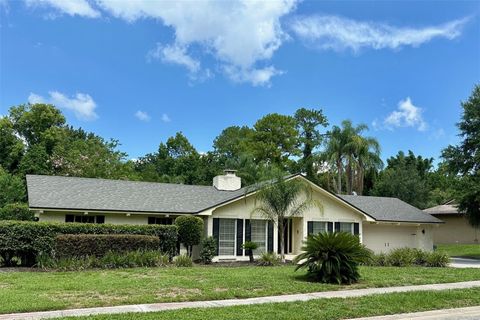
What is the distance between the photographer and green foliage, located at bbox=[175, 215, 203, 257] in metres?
21.0

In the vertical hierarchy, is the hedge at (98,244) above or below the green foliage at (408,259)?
above

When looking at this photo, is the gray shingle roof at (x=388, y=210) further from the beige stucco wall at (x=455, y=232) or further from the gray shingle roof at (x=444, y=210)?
the beige stucco wall at (x=455, y=232)

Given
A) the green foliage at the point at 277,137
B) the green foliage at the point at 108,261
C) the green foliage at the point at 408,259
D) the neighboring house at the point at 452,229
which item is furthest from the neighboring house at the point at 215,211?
the green foliage at the point at 277,137

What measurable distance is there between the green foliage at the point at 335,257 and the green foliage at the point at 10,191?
27218mm

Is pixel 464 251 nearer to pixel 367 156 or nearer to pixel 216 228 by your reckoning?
Result: pixel 367 156

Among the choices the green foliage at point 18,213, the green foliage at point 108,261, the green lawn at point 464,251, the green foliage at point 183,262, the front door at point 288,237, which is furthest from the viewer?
the green lawn at point 464,251

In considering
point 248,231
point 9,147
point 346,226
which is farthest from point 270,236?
point 9,147

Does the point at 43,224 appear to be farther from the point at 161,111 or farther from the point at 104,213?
the point at 161,111

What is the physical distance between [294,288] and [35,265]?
1062cm

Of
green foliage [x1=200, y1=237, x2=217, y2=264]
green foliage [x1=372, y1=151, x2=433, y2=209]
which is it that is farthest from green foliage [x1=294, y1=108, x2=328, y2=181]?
green foliage [x1=200, y1=237, x2=217, y2=264]

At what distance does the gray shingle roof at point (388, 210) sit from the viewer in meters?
27.8

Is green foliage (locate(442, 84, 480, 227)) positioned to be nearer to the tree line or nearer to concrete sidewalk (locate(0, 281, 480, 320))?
the tree line

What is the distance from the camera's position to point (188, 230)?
2103 cm

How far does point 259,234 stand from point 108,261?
28.7ft
